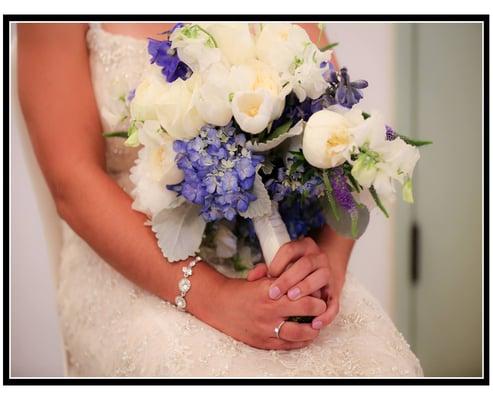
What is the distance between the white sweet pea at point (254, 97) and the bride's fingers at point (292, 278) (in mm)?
260

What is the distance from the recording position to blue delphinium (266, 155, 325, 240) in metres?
0.89

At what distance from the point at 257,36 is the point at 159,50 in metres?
0.17

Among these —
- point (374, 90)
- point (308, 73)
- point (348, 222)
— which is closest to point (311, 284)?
point (348, 222)

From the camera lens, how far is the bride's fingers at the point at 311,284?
0.93 metres

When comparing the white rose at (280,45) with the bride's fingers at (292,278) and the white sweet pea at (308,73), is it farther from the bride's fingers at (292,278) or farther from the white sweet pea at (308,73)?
the bride's fingers at (292,278)

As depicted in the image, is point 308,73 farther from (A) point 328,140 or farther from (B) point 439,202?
(B) point 439,202

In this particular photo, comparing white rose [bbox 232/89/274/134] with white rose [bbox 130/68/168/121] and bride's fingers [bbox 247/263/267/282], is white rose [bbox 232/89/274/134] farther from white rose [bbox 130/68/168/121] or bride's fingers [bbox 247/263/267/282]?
bride's fingers [bbox 247/263/267/282]

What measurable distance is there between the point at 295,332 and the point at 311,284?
0.28ft

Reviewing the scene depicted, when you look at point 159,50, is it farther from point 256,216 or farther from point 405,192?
point 405,192

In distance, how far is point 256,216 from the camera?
0.91 metres

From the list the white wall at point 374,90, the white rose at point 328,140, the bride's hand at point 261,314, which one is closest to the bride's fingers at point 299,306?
the bride's hand at point 261,314

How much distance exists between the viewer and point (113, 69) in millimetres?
1192
